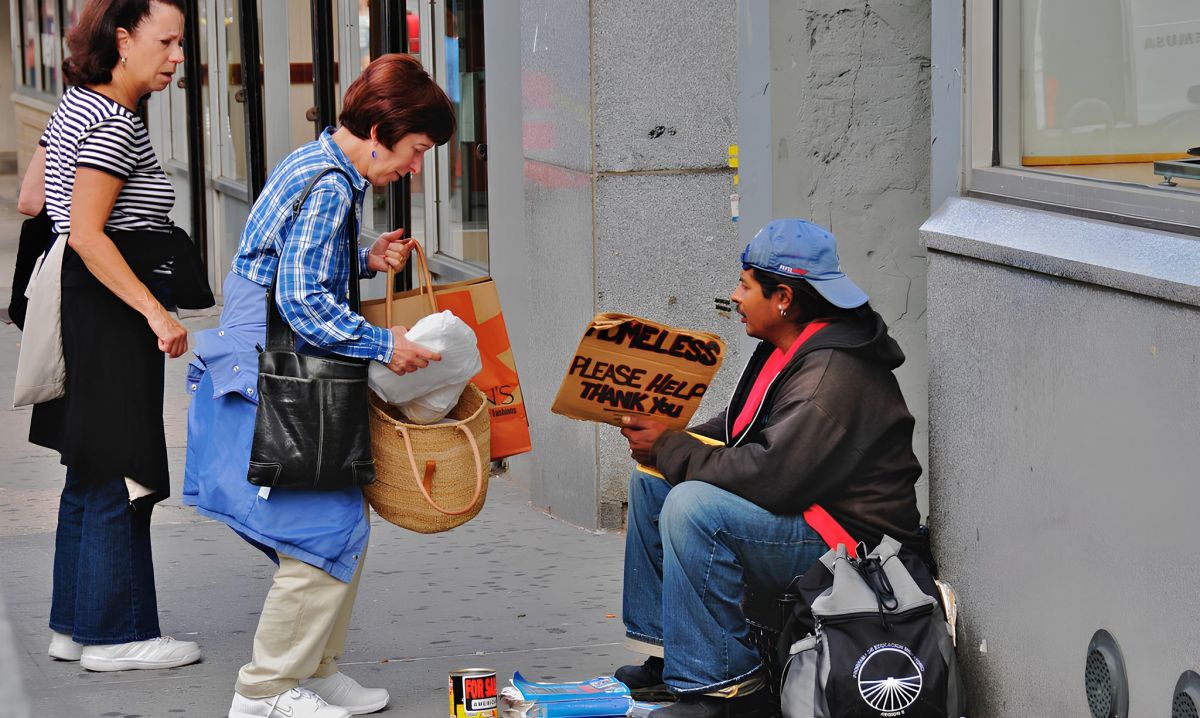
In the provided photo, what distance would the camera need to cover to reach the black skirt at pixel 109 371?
4625 mm

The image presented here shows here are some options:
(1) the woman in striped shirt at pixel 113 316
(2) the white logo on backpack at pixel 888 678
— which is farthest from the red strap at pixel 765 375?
(1) the woman in striped shirt at pixel 113 316

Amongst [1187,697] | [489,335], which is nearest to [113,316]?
[489,335]

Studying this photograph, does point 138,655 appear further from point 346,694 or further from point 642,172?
point 642,172

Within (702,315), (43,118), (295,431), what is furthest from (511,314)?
(43,118)

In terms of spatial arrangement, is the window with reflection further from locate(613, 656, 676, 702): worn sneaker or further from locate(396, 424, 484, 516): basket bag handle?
→ locate(613, 656, 676, 702): worn sneaker

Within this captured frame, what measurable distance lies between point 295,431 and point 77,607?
1.21m

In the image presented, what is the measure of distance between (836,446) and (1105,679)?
812 millimetres

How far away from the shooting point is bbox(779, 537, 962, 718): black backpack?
3.70 metres

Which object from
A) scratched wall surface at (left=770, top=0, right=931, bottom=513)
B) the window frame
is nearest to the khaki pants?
the window frame

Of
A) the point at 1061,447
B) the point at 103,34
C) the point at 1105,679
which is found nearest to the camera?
the point at 1105,679

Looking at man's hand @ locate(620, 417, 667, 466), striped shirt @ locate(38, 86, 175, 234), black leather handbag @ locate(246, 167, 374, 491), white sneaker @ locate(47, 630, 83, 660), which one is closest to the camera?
black leather handbag @ locate(246, 167, 374, 491)

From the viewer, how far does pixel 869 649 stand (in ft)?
12.2

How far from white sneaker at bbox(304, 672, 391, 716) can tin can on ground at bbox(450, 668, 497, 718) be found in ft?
1.04

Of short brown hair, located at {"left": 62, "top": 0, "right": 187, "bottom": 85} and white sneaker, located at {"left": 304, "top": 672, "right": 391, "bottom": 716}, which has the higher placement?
short brown hair, located at {"left": 62, "top": 0, "right": 187, "bottom": 85}
